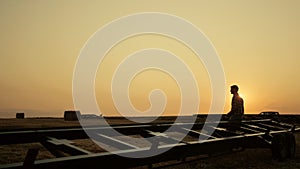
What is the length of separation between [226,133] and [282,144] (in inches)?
78.0

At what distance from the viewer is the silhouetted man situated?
10.8 metres

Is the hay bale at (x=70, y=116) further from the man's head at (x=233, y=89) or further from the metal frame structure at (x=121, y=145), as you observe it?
the metal frame structure at (x=121, y=145)

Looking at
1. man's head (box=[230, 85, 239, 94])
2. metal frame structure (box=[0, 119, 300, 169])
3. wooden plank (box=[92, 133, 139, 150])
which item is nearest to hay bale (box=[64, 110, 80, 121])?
man's head (box=[230, 85, 239, 94])

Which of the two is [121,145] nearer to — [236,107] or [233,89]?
[236,107]

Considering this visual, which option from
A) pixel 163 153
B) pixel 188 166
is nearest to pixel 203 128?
A: pixel 188 166

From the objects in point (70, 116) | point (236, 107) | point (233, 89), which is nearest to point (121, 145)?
point (236, 107)

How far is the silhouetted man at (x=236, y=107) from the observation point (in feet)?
35.4

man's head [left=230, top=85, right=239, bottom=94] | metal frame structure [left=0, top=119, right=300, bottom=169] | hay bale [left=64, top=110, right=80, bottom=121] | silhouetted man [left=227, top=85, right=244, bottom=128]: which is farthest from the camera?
hay bale [left=64, top=110, right=80, bottom=121]

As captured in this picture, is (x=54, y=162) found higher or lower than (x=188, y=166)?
higher

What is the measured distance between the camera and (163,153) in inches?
195

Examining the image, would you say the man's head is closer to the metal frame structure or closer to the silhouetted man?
the silhouetted man

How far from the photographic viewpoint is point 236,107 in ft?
35.9

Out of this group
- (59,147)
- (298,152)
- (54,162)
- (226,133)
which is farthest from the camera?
(298,152)

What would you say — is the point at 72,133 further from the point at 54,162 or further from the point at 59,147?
the point at 54,162
